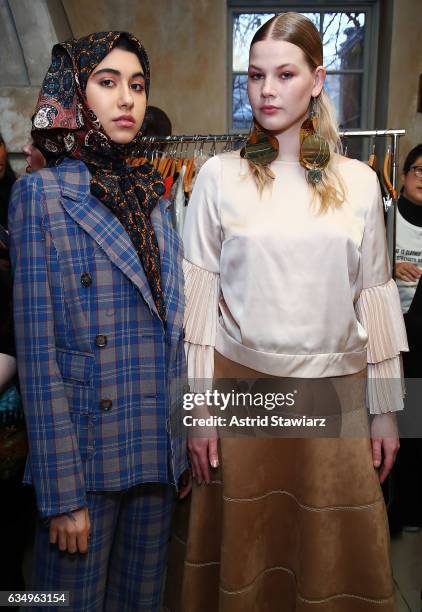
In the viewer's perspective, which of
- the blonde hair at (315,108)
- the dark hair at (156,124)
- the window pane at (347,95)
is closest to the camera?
the blonde hair at (315,108)

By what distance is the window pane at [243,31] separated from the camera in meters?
4.03

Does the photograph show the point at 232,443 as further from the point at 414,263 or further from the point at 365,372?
the point at 414,263

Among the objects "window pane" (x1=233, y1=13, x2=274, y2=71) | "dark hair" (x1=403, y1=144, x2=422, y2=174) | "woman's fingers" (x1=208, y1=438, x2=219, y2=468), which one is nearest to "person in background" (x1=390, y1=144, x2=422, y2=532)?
"dark hair" (x1=403, y1=144, x2=422, y2=174)

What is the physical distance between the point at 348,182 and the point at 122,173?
569mm

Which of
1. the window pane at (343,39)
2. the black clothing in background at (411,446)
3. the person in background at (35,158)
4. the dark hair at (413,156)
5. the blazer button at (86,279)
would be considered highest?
the window pane at (343,39)

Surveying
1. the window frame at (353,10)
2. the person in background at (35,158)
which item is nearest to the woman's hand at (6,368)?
the person in background at (35,158)

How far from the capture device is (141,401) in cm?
125

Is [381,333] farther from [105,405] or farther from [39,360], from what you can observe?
[39,360]

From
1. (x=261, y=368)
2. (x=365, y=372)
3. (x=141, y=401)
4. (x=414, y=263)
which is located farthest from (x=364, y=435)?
(x=414, y=263)

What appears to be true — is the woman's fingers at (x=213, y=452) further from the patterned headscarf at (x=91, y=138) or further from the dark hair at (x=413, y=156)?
the dark hair at (x=413, y=156)

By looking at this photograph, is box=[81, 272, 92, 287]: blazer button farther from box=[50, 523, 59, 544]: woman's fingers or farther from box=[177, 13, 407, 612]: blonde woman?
box=[50, 523, 59, 544]: woman's fingers

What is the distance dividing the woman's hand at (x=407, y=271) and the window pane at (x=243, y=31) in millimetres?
2506

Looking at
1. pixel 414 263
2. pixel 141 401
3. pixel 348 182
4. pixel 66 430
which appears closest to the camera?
pixel 66 430

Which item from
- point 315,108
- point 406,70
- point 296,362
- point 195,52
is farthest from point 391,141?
point 195,52
